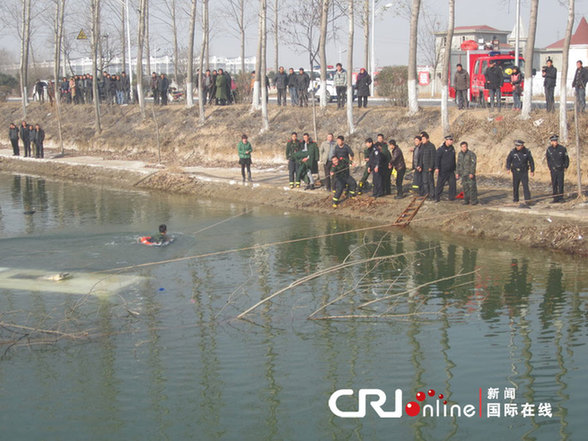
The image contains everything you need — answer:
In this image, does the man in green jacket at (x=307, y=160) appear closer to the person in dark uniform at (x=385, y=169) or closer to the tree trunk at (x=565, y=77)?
the person in dark uniform at (x=385, y=169)

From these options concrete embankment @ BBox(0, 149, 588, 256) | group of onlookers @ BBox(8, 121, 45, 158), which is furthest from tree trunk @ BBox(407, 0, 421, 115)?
group of onlookers @ BBox(8, 121, 45, 158)

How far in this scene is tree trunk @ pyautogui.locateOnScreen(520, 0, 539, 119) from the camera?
2504 cm

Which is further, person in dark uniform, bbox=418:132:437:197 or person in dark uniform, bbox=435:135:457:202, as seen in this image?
person in dark uniform, bbox=418:132:437:197

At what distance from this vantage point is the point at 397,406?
10336 millimetres

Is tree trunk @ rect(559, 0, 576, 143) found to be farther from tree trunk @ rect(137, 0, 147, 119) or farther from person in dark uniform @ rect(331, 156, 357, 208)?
tree trunk @ rect(137, 0, 147, 119)

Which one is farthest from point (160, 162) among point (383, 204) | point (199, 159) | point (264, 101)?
point (383, 204)

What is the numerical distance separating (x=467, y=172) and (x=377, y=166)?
3.02m

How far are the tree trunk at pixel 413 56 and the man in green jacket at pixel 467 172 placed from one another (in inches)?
324

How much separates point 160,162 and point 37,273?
1842cm

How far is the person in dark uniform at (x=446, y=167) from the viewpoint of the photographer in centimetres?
2111

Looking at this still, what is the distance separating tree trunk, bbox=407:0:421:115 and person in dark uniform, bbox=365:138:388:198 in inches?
261

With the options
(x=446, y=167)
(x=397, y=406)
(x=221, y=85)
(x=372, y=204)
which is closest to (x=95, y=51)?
(x=221, y=85)

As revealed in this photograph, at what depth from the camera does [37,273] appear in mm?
16797

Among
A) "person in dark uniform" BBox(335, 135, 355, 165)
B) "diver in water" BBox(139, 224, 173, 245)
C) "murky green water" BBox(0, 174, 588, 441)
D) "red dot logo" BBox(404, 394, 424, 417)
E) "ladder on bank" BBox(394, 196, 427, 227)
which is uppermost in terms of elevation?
"person in dark uniform" BBox(335, 135, 355, 165)
